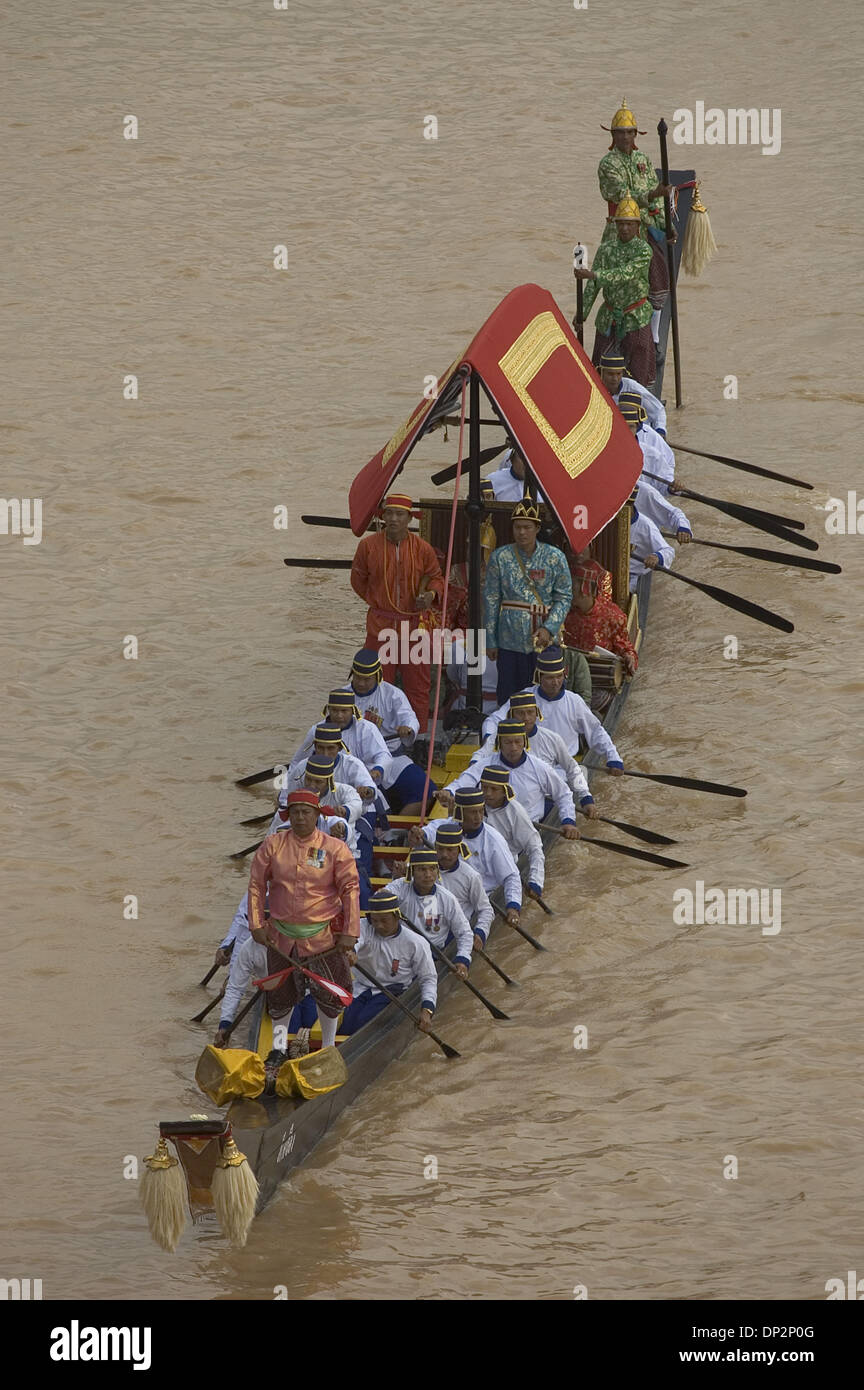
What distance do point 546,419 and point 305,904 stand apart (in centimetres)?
401

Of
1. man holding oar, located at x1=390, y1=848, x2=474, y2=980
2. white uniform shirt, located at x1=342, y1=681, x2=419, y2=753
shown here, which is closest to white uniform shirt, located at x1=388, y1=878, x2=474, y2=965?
man holding oar, located at x1=390, y1=848, x2=474, y2=980

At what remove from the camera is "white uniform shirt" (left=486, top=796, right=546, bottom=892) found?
13.0 m

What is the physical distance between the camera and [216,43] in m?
30.1

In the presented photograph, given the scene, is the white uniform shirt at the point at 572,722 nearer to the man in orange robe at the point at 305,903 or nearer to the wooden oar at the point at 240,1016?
the man in orange robe at the point at 305,903

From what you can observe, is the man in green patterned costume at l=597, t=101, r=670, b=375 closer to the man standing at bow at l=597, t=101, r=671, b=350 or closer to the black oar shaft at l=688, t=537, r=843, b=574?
the man standing at bow at l=597, t=101, r=671, b=350

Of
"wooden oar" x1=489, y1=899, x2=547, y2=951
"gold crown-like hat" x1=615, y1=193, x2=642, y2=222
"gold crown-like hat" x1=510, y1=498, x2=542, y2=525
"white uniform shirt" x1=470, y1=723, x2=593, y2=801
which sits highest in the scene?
"gold crown-like hat" x1=615, y1=193, x2=642, y2=222

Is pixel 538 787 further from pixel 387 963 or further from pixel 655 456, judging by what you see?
pixel 655 456

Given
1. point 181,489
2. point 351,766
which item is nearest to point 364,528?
point 351,766

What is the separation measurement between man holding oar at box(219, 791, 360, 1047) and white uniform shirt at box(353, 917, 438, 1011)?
43 centimetres

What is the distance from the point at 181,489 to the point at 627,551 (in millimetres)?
6277

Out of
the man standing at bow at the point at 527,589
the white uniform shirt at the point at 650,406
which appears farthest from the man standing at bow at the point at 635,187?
the man standing at bow at the point at 527,589

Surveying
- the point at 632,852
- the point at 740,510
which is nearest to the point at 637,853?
the point at 632,852

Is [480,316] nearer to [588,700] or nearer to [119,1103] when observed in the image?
[588,700]

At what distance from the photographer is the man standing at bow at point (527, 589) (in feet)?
46.6
